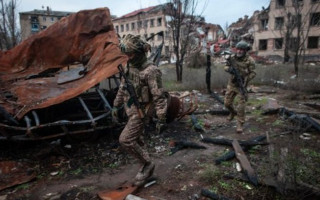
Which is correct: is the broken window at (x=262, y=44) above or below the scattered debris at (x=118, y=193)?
above

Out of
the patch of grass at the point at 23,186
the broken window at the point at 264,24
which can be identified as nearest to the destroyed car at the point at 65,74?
the patch of grass at the point at 23,186

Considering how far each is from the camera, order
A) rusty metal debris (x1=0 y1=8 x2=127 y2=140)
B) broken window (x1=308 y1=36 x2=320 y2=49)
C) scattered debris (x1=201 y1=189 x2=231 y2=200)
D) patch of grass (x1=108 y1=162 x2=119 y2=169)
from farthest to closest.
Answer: broken window (x1=308 y1=36 x2=320 y2=49)
rusty metal debris (x1=0 y1=8 x2=127 y2=140)
patch of grass (x1=108 y1=162 x2=119 y2=169)
scattered debris (x1=201 y1=189 x2=231 y2=200)

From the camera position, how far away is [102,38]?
16.8ft

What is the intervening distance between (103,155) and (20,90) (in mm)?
1869

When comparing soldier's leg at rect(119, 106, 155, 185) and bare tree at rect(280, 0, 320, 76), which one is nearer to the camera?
soldier's leg at rect(119, 106, 155, 185)

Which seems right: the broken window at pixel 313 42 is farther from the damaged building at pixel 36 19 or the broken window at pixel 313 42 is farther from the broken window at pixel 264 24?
the damaged building at pixel 36 19

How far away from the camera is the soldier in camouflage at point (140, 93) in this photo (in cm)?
300

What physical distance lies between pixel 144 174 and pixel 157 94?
1051mm

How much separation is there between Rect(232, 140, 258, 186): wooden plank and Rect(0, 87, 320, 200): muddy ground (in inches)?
2.7

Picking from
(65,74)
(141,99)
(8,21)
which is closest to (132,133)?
(141,99)

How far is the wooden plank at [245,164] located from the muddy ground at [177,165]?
0.23 feet

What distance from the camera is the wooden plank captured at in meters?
3.09

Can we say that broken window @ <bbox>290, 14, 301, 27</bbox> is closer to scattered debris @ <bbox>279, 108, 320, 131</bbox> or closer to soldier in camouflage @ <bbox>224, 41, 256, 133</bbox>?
scattered debris @ <bbox>279, 108, 320, 131</bbox>

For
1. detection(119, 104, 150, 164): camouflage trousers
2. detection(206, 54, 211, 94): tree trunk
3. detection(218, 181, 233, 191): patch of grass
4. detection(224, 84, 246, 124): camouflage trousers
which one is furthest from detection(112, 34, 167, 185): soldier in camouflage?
detection(206, 54, 211, 94): tree trunk
